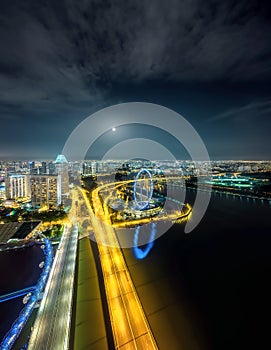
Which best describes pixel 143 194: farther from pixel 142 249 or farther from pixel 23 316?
pixel 23 316

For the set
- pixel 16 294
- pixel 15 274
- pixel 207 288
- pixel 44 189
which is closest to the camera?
pixel 16 294

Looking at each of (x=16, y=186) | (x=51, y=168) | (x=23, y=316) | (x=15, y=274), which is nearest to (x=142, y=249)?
(x=23, y=316)

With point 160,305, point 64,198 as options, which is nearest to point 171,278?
point 160,305

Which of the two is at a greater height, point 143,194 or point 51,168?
point 51,168

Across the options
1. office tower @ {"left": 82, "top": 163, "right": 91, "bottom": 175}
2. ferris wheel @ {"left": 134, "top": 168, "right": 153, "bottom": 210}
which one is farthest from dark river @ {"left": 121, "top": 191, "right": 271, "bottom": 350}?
office tower @ {"left": 82, "top": 163, "right": 91, "bottom": 175}

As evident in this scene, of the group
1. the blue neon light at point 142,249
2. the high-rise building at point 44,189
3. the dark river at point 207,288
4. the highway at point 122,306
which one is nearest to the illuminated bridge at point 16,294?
the highway at point 122,306

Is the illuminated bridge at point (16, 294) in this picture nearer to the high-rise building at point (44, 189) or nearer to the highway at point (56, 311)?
the highway at point (56, 311)
